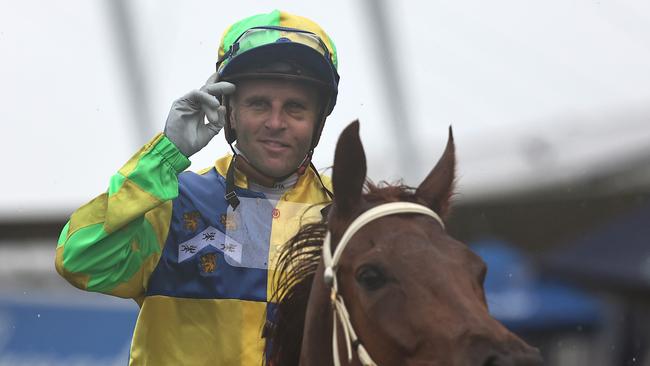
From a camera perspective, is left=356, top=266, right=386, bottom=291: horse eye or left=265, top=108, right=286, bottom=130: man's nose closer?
left=356, top=266, right=386, bottom=291: horse eye

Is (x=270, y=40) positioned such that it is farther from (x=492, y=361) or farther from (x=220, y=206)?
(x=492, y=361)

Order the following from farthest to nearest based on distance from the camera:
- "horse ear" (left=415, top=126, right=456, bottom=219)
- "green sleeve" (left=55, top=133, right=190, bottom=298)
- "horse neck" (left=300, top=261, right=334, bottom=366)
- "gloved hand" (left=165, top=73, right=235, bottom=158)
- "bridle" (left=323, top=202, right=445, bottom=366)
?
"gloved hand" (left=165, top=73, right=235, bottom=158) < "green sleeve" (left=55, top=133, right=190, bottom=298) < "horse ear" (left=415, top=126, right=456, bottom=219) < "horse neck" (left=300, top=261, right=334, bottom=366) < "bridle" (left=323, top=202, right=445, bottom=366)

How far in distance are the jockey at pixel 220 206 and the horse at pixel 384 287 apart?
0.40 metres

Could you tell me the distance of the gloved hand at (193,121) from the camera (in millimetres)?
3271

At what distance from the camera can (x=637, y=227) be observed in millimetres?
8305

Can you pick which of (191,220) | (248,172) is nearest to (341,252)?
(191,220)

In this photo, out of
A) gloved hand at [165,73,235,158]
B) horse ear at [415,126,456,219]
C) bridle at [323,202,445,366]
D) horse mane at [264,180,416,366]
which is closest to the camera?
bridle at [323,202,445,366]

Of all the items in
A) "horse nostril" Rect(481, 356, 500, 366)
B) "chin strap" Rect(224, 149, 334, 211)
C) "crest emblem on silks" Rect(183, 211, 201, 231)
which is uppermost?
"chin strap" Rect(224, 149, 334, 211)

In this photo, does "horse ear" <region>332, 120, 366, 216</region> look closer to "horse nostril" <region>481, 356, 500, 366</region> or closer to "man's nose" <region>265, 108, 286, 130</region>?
"horse nostril" <region>481, 356, 500, 366</region>

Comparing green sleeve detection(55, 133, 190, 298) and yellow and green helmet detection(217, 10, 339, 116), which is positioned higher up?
yellow and green helmet detection(217, 10, 339, 116)

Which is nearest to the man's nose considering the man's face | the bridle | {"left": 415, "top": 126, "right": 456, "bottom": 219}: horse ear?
the man's face

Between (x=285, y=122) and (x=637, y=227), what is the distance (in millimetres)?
5460

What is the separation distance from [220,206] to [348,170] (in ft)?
2.94

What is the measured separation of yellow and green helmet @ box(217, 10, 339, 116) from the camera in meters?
3.52
